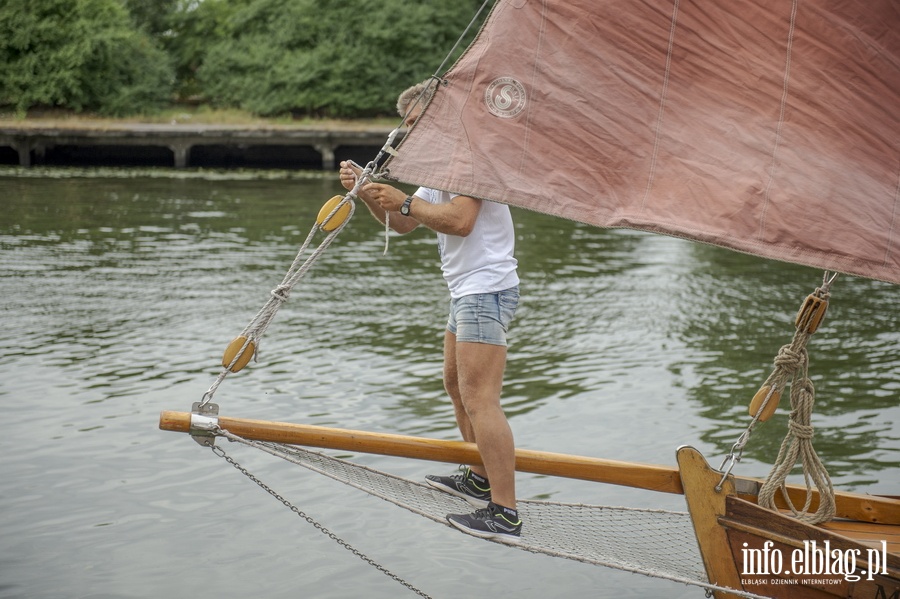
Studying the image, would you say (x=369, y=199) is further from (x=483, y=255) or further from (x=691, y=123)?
(x=691, y=123)

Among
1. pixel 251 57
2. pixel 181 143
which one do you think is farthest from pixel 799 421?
pixel 251 57

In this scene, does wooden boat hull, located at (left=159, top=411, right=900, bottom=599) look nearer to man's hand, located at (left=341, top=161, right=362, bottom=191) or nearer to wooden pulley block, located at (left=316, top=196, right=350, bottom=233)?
wooden pulley block, located at (left=316, top=196, right=350, bottom=233)

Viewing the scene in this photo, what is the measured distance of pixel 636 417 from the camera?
30.8ft

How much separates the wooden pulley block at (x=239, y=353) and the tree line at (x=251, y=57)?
40607mm

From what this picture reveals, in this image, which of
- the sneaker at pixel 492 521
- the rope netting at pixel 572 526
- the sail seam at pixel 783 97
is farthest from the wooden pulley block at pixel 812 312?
the sneaker at pixel 492 521

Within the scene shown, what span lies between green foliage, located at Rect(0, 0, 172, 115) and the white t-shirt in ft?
134

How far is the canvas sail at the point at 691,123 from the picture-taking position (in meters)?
4.94

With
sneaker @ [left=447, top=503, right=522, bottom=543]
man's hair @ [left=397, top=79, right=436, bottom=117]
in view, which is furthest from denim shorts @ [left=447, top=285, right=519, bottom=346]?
man's hair @ [left=397, top=79, right=436, bottom=117]

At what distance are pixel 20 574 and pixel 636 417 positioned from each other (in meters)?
5.24

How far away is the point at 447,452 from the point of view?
17.3ft

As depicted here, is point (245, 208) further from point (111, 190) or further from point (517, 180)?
point (517, 180)

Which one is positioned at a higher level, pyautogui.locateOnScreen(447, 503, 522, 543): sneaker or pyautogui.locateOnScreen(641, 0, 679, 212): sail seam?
Answer: pyautogui.locateOnScreen(641, 0, 679, 212): sail seam

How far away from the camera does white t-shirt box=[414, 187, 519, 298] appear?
509 cm

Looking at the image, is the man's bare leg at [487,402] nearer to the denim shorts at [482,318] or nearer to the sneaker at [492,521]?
the denim shorts at [482,318]
